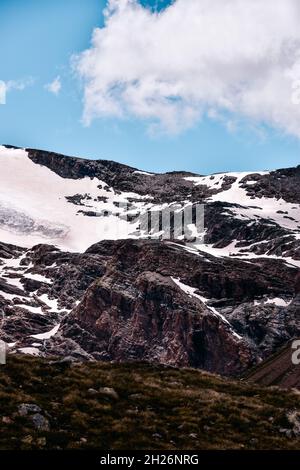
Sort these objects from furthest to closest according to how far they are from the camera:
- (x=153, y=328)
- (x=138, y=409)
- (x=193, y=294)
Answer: (x=193, y=294), (x=153, y=328), (x=138, y=409)

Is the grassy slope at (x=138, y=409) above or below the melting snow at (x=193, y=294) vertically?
above

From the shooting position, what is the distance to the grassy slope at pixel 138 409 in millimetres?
25734

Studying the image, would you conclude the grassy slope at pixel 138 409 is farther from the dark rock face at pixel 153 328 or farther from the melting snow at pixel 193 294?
the melting snow at pixel 193 294

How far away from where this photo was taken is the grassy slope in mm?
25734

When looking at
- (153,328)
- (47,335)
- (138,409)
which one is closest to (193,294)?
(153,328)

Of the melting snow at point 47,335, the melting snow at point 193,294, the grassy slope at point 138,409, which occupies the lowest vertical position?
the melting snow at point 47,335

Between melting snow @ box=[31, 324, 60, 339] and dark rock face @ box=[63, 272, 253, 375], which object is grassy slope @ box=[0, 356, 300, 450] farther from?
melting snow @ box=[31, 324, 60, 339]

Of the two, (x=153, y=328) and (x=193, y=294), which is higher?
(x=193, y=294)

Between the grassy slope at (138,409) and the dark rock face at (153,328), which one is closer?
the grassy slope at (138,409)

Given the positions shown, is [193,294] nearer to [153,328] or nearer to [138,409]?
[153,328]

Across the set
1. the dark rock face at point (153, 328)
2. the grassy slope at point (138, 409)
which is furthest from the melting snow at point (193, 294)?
the grassy slope at point (138, 409)

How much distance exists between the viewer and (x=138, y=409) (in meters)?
30.5
